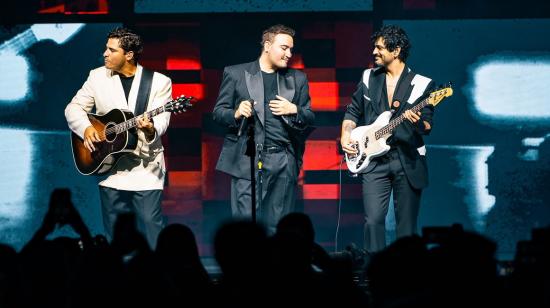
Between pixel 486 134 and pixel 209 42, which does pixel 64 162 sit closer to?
pixel 209 42

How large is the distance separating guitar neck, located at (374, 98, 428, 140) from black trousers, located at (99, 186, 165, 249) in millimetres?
1917

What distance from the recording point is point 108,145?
811 centimetres

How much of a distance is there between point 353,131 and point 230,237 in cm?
430

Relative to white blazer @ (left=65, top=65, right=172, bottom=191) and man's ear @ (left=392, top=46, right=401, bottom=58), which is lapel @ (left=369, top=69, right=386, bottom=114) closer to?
man's ear @ (left=392, top=46, right=401, bottom=58)

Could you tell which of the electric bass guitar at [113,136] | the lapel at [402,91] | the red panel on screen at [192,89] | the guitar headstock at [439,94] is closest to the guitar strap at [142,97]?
the electric bass guitar at [113,136]

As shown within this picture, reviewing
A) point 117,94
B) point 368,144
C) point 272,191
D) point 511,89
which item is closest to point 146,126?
point 117,94

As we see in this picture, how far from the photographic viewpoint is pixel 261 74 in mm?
8336

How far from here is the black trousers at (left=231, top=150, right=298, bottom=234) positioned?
8.26 metres

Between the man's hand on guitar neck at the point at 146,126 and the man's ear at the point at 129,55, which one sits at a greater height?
the man's ear at the point at 129,55

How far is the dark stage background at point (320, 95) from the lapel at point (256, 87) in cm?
121

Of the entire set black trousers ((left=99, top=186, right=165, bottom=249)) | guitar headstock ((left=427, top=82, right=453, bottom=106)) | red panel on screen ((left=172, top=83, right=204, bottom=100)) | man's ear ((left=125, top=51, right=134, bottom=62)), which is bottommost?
black trousers ((left=99, top=186, right=165, bottom=249))

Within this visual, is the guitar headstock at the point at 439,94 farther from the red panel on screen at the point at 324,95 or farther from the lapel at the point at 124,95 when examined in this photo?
the lapel at the point at 124,95

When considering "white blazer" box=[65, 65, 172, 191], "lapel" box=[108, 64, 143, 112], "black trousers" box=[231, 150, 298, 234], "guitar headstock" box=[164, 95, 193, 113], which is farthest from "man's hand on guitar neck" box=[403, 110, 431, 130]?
"lapel" box=[108, 64, 143, 112]

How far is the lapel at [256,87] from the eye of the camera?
8.23 m
